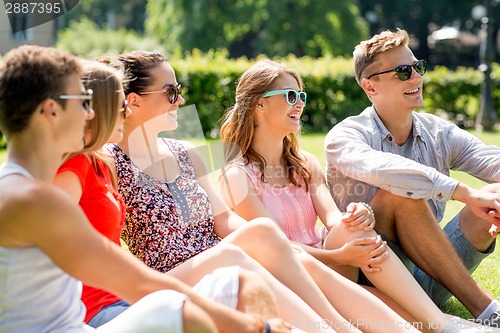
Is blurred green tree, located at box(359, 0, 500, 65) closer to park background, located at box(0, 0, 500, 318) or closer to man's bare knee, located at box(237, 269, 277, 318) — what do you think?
park background, located at box(0, 0, 500, 318)

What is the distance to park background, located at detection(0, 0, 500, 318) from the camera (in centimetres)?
1444

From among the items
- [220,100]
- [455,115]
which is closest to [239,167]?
[220,100]

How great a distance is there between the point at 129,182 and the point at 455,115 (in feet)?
47.9

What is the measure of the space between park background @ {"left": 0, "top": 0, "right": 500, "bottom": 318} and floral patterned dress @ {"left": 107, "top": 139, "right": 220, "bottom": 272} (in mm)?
1707

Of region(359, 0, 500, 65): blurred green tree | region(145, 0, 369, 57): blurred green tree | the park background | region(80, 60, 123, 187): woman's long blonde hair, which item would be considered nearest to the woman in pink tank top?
the park background

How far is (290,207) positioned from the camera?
173 inches

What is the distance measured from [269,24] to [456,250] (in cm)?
3499

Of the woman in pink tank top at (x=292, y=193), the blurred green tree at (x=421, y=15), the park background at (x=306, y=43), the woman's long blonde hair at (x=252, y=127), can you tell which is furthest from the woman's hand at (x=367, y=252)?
the blurred green tree at (x=421, y=15)

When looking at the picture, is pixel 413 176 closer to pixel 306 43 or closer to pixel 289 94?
pixel 289 94

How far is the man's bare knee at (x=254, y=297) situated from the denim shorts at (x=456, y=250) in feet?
5.04

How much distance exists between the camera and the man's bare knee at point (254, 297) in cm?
280

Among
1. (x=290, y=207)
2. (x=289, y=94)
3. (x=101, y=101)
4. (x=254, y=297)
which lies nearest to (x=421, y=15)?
(x=289, y=94)

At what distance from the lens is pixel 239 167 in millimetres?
4418

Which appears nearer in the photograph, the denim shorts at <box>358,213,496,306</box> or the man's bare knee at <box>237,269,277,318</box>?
the man's bare knee at <box>237,269,277,318</box>
